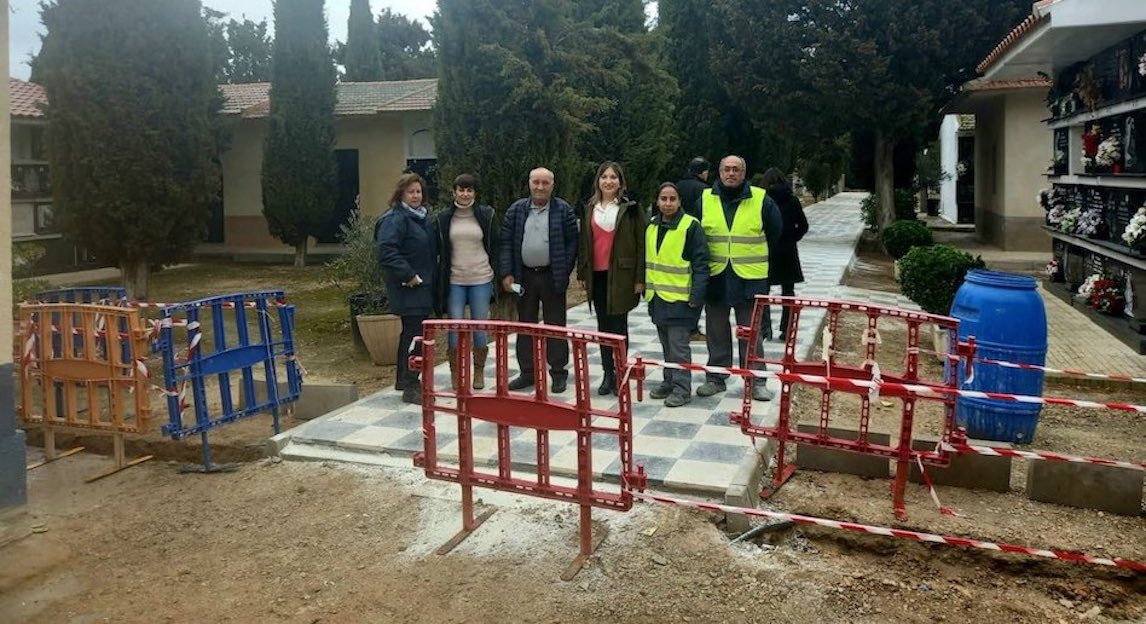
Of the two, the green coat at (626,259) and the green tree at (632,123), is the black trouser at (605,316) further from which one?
the green tree at (632,123)

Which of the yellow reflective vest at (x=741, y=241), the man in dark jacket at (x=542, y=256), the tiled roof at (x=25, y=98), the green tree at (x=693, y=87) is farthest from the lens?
the green tree at (x=693, y=87)

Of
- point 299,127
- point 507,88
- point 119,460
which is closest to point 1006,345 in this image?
point 507,88

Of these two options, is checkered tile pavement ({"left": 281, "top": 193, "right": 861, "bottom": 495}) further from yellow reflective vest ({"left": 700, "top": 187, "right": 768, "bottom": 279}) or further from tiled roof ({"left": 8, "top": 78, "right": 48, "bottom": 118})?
tiled roof ({"left": 8, "top": 78, "right": 48, "bottom": 118})

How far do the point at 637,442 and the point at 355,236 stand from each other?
528 centimetres

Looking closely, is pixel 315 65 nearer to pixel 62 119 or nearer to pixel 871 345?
pixel 62 119

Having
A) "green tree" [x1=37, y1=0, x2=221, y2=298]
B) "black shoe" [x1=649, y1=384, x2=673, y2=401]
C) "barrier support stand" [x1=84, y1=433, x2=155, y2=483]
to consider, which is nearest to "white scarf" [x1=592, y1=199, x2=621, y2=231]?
"black shoe" [x1=649, y1=384, x2=673, y2=401]

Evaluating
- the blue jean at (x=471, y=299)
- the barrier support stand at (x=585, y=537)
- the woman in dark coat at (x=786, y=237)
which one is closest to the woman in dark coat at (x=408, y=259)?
the blue jean at (x=471, y=299)

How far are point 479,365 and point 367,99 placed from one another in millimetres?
14010

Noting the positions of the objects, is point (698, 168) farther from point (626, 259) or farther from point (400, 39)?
point (400, 39)

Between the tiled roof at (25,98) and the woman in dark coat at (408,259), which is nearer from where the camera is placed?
the woman in dark coat at (408,259)

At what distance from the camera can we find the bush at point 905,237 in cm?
1562

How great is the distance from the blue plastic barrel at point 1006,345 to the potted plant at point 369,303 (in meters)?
4.80

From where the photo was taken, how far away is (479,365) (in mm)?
6875

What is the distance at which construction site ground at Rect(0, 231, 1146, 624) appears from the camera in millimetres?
3592
